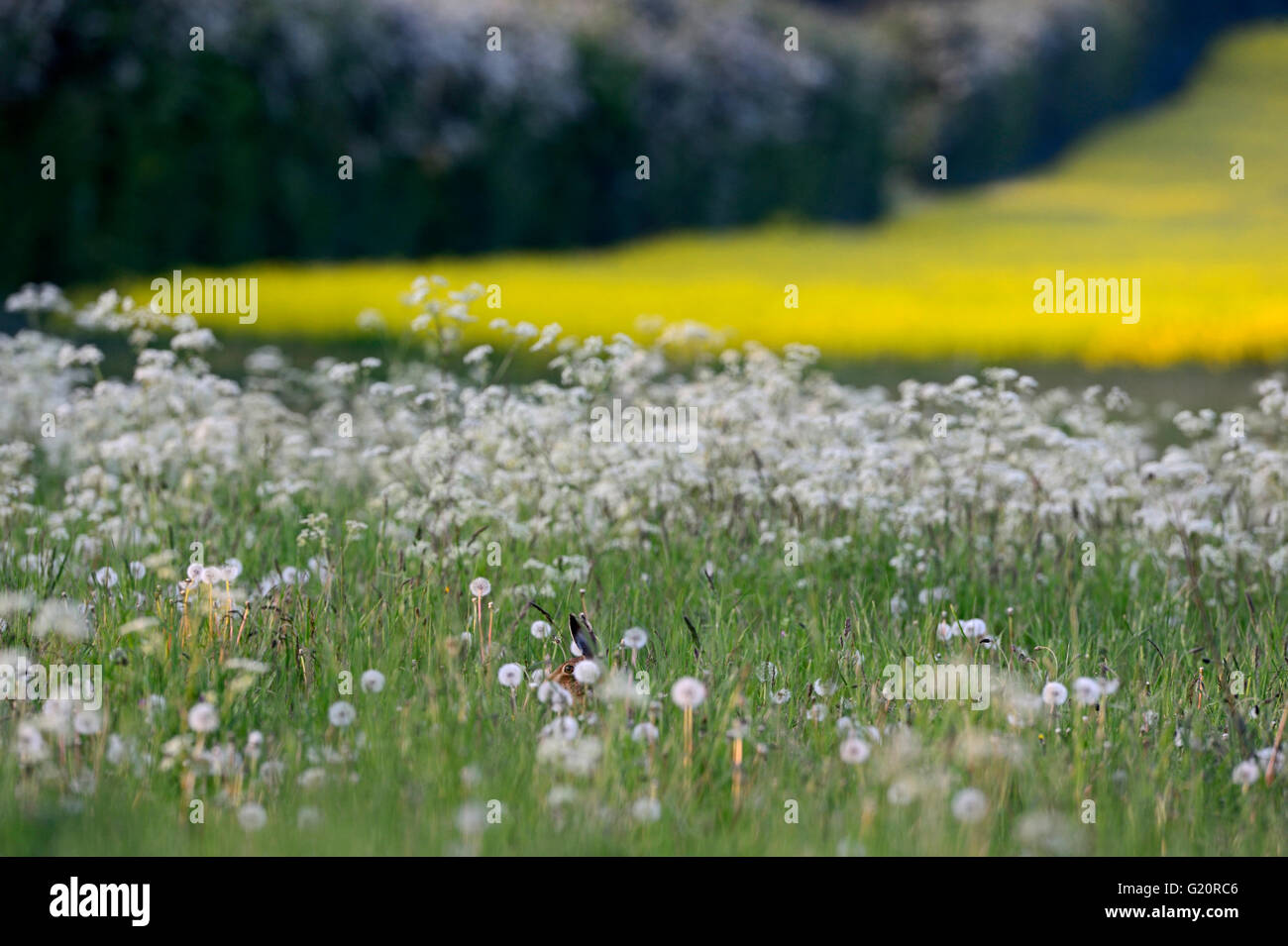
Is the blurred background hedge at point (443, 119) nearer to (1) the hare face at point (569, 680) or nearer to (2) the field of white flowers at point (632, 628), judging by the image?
(2) the field of white flowers at point (632, 628)

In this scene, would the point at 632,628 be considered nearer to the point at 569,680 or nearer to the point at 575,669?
the point at 569,680

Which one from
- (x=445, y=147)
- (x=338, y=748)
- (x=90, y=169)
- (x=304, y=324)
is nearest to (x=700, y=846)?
(x=338, y=748)

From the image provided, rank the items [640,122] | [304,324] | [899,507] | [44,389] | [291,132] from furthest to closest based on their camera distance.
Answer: [640,122] < [291,132] < [304,324] < [44,389] < [899,507]

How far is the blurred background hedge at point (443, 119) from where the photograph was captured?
1859 cm

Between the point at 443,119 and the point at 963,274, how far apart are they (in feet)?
32.6

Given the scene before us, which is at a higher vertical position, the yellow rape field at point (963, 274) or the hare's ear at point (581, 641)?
the yellow rape field at point (963, 274)

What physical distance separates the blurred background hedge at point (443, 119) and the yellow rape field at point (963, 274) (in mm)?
801

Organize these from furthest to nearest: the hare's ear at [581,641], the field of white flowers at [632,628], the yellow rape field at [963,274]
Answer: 1. the yellow rape field at [963,274]
2. the hare's ear at [581,641]
3. the field of white flowers at [632,628]

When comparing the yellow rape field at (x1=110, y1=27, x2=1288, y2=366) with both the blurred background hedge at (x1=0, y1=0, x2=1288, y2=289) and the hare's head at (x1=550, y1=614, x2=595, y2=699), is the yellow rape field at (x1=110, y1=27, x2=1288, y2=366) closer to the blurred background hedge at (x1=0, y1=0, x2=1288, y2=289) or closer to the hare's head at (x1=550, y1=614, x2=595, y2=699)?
the blurred background hedge at (x1=0, y1=0, x2=1288, y2=289)

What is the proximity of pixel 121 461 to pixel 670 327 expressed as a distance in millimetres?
2451

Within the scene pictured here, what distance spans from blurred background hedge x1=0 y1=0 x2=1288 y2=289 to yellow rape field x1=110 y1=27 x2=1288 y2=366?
0.80 metres

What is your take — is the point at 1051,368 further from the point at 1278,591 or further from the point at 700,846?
the point at 700,846

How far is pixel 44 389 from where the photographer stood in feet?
22.3

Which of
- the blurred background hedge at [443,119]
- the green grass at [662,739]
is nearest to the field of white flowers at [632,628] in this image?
the green grass at [662,739]
